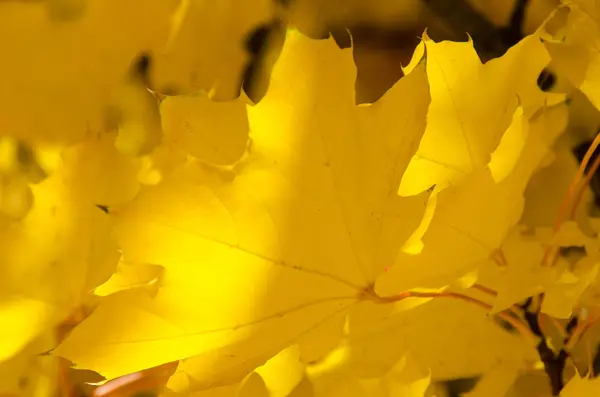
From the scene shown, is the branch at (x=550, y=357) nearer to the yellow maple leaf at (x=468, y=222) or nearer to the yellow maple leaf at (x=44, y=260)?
the yellow maple leaf at (x=468, y=222)

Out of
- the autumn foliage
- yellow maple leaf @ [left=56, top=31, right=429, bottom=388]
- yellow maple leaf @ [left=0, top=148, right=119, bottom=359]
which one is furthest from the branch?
yellow maple leaf @ [left=0, top=148, right=119, bottom=359]

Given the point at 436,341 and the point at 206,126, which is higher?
the point at 206,126

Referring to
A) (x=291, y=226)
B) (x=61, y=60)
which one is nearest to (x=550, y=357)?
(x=291, y=226)

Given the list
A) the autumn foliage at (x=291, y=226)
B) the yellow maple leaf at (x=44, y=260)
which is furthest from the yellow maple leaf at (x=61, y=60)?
the yellow maple leaf at (x=44, y=260)

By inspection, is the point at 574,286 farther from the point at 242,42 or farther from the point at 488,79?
the point at 242,42

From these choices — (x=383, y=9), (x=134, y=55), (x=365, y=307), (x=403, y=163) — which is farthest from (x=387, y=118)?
(x=383, y=9)

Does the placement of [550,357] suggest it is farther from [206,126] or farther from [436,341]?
[206,126]

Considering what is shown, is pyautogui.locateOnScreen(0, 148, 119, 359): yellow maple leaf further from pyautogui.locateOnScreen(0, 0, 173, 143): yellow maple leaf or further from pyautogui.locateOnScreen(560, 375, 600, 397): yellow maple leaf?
pyautogui.locateOnScreen(560, 375, 600, 397): yellow maple leaf
